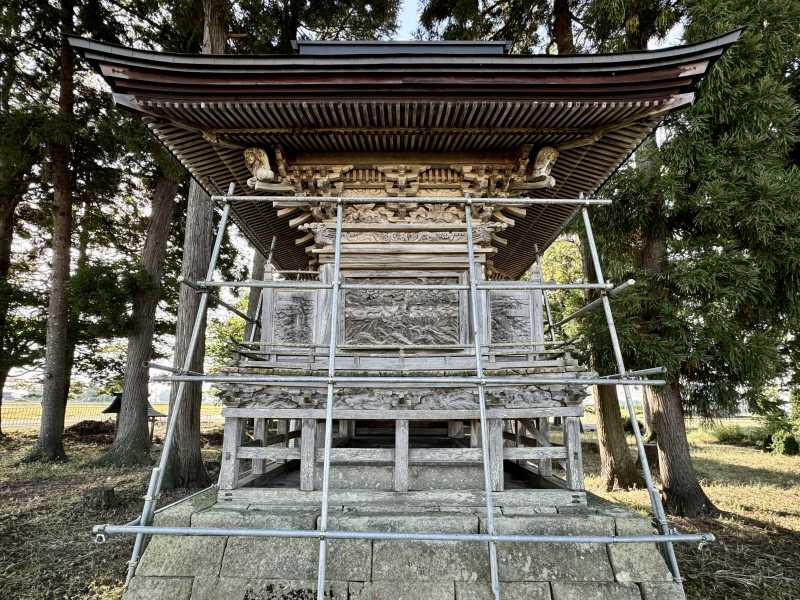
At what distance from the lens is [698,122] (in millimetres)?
6719

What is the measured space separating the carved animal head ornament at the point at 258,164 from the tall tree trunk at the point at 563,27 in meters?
7.06

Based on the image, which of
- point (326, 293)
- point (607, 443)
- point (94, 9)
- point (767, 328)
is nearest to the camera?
point (326, 293)

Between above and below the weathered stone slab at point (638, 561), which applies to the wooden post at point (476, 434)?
above

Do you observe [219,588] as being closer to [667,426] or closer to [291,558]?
[291,558]

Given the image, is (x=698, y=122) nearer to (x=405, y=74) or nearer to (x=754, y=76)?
(x=754, y=76)

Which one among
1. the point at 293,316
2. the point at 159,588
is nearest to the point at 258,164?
the point at 293,316

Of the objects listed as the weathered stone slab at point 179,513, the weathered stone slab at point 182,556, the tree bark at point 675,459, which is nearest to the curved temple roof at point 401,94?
the weathered stone slab at point 179,513

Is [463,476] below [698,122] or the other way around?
below

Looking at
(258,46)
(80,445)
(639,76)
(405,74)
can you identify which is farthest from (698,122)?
(80,445)

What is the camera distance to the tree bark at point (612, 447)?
8922 millimetres

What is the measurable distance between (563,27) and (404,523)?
9843 mm

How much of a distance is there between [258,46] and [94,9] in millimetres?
5201

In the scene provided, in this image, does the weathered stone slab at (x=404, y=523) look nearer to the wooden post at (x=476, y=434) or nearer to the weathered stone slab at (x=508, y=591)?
the weathered stone slab at (x=508, y=591)

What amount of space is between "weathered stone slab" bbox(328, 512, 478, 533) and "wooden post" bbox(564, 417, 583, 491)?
1038mm
